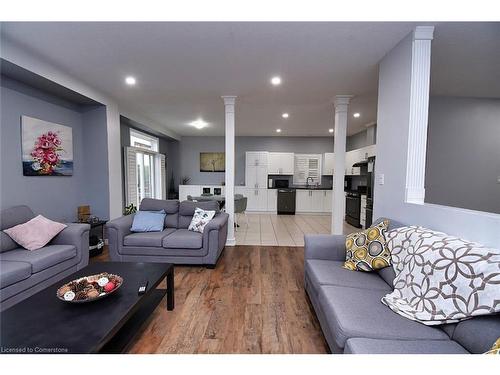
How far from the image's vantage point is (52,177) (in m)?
3.34

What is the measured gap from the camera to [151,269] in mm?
2053

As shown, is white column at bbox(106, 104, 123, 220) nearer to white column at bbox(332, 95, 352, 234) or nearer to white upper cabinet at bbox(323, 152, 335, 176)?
white column at bbox(332, 95, 352, 234)

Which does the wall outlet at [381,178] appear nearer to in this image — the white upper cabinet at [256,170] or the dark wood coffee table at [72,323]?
the dark wood coffee table at [72,323]

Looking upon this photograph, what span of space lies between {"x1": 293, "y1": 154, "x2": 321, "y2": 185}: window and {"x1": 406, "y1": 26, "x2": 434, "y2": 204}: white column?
5.69m

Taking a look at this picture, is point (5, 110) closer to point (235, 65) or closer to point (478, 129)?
point (235, 65)

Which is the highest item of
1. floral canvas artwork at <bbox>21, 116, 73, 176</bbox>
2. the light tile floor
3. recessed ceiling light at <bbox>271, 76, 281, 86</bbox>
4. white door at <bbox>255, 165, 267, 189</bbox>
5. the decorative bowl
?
recessed ceiling light at <bbox>271, 76, 281, 86</bbox>

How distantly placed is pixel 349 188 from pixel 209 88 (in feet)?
17.7

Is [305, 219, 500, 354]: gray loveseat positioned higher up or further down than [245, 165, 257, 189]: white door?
further down

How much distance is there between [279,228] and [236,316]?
12.1 ft

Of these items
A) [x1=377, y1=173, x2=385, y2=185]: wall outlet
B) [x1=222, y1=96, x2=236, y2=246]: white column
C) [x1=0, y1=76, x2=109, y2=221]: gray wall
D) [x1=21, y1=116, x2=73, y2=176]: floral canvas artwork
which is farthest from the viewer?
[x1=222, y1=96, x2=236, y2=246]: white column

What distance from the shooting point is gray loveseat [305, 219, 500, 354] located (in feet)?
3.48

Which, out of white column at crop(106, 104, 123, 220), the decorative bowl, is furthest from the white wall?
white column at crop(106, 104, 123, 220)

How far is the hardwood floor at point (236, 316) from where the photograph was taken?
5.37 feet
